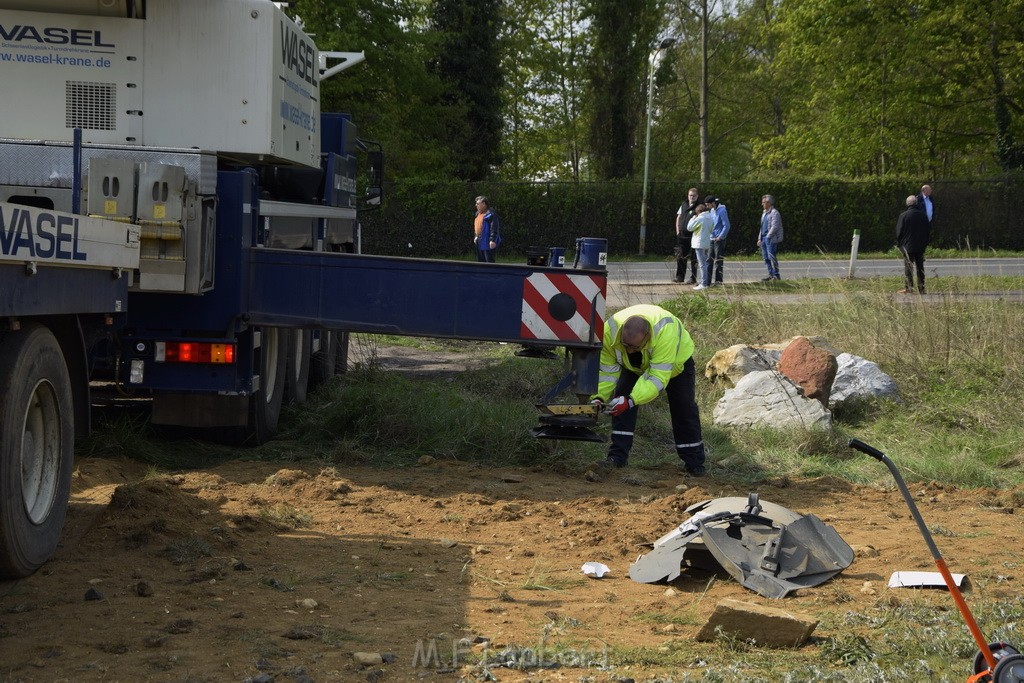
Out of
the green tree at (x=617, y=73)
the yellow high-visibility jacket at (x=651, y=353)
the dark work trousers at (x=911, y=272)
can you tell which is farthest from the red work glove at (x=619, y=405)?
the green tree at (x=617, y=73)

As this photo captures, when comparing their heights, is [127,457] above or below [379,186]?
below

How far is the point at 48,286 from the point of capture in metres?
4.83

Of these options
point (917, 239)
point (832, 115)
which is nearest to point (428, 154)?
point (832, 115)

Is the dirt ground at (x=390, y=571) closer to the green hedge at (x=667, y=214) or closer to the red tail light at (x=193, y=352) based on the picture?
the red tail light at (x=193, y=352)

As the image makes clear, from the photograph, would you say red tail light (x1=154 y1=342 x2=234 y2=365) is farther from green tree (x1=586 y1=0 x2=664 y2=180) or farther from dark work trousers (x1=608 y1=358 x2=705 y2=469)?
green tree (x1=586 y1=0 x2=664 y2=180)

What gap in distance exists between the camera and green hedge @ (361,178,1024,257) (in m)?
31.3

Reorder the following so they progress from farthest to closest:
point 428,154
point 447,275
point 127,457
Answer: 1. point 428,154
2. point 127,457
3. point 447,275

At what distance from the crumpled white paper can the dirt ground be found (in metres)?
0.09

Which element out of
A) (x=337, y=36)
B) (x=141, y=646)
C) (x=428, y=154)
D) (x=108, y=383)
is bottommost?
(x=141, y=646)

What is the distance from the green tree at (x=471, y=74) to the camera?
118 feet

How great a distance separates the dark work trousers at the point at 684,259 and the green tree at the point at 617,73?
18914 millimetres

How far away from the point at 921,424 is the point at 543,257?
3.97 metres

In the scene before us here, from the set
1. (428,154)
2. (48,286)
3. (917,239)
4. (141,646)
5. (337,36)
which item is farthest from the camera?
(428,154)

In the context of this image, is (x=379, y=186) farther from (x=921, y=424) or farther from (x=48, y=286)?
(x=48, y=286)
